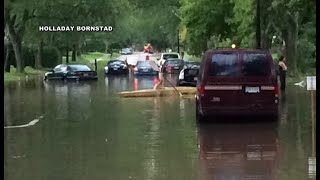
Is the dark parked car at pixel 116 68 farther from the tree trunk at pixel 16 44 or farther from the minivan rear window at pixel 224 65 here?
the minivan rear window at pixel 224 65

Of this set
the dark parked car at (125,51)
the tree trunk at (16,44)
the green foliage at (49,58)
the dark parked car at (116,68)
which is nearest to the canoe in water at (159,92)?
the tree trunk at (16,44)

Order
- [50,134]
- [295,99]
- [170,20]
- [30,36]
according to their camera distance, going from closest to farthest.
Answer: [50,134], [295,99], [30,36], [170,20]

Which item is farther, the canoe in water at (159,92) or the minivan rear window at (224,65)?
the canoe in water at (159,92)

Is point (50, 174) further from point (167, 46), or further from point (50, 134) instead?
point (167, 46)

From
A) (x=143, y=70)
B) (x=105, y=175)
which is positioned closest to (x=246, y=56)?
(x=105, y=175)

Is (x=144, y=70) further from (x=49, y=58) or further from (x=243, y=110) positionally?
(x=243, y=110)

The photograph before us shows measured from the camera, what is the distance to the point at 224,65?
16750 millimetres

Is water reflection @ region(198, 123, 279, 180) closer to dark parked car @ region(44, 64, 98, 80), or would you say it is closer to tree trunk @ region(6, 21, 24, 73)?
dark parked car @ region(44, 64, 98, 80)

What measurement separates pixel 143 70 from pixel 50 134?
40.8 m

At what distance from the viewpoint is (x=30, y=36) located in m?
55.2

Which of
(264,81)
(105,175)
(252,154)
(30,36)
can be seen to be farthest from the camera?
(30,36)

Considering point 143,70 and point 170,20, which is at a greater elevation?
point 170,20

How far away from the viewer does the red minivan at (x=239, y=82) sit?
1670cm

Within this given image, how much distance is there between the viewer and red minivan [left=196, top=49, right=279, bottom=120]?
16.7m
